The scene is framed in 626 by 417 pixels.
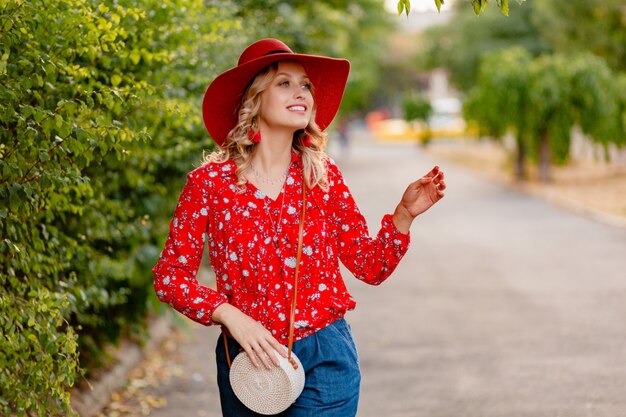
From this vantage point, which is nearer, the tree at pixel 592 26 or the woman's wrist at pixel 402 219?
the woman's wrist at pixel 402 219

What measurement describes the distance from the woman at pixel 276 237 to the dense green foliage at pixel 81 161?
50 cm

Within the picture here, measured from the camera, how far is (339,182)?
319cm

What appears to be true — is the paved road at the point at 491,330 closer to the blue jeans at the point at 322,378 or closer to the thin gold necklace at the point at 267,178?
the blue jeans at the point at 322,378

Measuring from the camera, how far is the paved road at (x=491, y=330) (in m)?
6.14

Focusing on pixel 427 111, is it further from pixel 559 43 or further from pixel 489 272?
pixel 489 272

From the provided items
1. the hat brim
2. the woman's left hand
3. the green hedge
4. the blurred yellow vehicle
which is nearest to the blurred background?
the green hedge

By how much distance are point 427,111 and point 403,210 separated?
41647mm

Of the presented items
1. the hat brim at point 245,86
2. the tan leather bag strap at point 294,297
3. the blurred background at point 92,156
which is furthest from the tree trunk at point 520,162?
the tan leather bag strap at point 294,297

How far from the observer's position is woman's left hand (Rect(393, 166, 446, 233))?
122 inches

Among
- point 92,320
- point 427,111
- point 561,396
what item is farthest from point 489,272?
point 427,111

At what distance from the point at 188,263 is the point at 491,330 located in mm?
5492

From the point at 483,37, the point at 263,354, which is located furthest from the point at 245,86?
the point at 483,37

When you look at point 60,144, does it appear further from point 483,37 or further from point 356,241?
point 483,37

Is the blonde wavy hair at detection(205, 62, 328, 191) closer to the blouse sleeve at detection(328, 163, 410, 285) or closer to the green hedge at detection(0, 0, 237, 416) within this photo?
the blouse sleeve at detection(328, 163, 410, 285)
